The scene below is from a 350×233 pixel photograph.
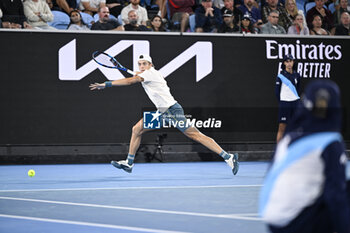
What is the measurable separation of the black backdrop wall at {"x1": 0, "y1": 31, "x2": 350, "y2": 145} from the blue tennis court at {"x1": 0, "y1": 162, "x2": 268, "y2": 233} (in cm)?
133

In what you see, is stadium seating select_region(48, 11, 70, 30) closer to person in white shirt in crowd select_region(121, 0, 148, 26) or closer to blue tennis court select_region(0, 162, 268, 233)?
person in white shirt in crowd select_region(121, 0, 148, 26)

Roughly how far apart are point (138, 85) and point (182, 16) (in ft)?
6.19

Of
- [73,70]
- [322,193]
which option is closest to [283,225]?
[322,193]

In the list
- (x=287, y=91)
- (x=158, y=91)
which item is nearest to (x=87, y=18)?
(x=158, y=91)

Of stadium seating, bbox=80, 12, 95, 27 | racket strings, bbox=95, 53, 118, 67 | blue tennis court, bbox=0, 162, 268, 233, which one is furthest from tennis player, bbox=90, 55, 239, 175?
stadium seating, bbox=80, 12, 95, 27

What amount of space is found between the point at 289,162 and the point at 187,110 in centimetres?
1079

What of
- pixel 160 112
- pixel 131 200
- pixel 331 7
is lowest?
pixel 131 200

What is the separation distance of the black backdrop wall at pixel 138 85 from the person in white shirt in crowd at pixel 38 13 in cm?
36

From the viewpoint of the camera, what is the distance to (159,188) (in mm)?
9516

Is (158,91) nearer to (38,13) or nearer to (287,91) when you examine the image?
(287,91)

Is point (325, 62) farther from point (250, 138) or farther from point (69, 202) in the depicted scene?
point (69, 202)

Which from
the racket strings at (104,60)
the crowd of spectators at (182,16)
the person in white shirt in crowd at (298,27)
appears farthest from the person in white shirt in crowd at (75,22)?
the person in white shirt in crowd at (298,27)

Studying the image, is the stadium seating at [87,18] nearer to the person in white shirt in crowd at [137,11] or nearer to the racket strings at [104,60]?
the person in white shirt in crowd at [137,11]

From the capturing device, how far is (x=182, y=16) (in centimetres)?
1438
